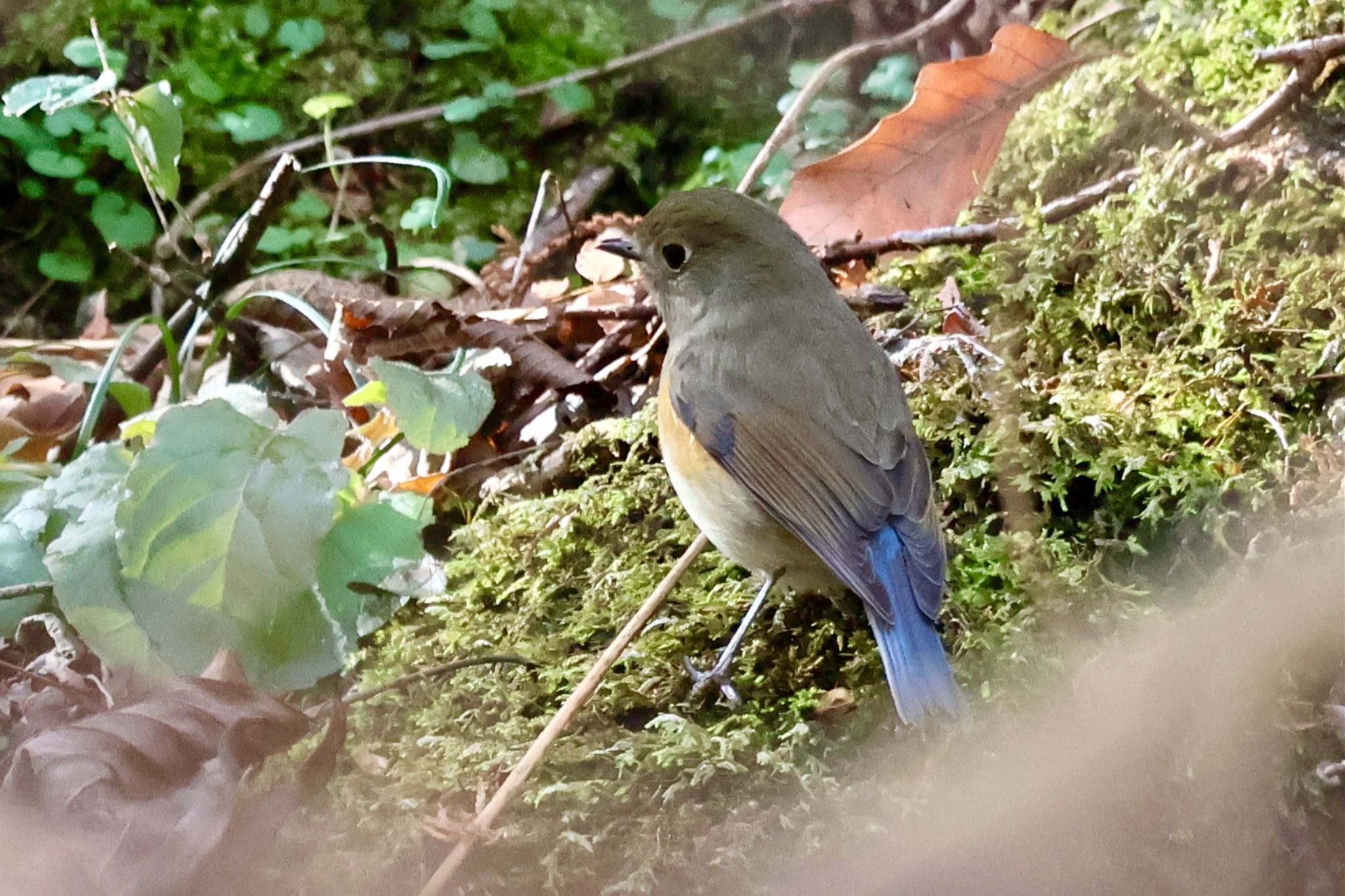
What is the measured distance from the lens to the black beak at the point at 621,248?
8.00ft

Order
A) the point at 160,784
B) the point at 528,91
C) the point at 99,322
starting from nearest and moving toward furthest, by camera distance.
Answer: the point at 160,784, the point at 99,322, the point at 528,91

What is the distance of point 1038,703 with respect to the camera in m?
1.60

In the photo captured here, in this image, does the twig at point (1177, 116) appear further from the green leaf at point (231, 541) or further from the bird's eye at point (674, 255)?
the green leaf at point (231, 541)

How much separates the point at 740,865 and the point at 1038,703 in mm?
468

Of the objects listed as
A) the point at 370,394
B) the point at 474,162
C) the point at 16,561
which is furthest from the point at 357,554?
the point at 474,162

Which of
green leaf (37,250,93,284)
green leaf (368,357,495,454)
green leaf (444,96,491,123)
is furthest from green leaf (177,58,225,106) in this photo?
green leaf (368,357,495,454)

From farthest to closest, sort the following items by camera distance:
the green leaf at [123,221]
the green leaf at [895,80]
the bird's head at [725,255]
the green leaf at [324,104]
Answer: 1. the green leaf at [123,221]
2. the green leaf at [895,80]
3. the green leaf at [324,104]
4. the bird's head at [725,255]

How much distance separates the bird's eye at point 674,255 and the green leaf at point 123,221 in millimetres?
2442

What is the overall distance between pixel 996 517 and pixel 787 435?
38 centimetres

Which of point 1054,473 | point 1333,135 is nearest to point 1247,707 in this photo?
point 1054,473

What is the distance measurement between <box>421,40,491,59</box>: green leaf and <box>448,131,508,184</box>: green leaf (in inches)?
12.0

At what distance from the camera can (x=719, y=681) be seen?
1852 mm

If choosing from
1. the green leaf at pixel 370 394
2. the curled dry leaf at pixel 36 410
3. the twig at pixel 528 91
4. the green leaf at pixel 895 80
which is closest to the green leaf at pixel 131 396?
the curled dry leaf at pixel 36 410

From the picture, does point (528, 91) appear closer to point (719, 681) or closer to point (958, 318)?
point (958, 318)
